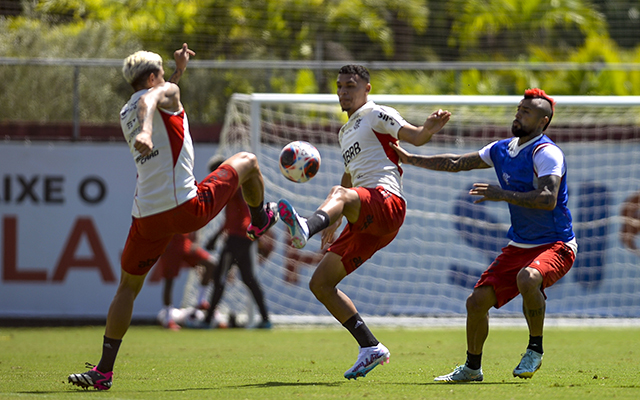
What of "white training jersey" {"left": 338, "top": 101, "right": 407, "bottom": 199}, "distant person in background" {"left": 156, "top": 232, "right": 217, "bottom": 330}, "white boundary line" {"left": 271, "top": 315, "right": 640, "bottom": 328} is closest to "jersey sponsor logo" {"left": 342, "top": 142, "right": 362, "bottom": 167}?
"white training jersey" {"left": 338, "top": 101, "right": 407, "bottom": 199}

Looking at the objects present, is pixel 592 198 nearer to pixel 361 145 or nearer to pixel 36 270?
pixel 361 145

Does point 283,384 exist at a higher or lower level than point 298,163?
lower

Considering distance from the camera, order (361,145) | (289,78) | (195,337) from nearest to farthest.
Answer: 1. (361,145)
2. (195,337)
3. (289,78)

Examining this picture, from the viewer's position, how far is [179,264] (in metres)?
12.1

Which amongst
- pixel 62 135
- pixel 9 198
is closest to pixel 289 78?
pixel 62 135

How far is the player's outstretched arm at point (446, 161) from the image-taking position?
20.6ft

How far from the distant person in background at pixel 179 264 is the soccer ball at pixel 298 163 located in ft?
18.4

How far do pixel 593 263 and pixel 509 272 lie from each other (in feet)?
23.8

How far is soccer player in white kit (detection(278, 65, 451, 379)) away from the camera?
19.1 ft

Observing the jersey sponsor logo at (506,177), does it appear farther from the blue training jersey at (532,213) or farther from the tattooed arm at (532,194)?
the tattooed arm at (532,194)

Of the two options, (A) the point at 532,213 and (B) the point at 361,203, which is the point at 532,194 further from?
(B) the point at 361,203

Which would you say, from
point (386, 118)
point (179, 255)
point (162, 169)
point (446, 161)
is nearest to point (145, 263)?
point (162, 169)

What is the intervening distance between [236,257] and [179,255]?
1124 mm

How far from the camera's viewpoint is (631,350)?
8.30m
